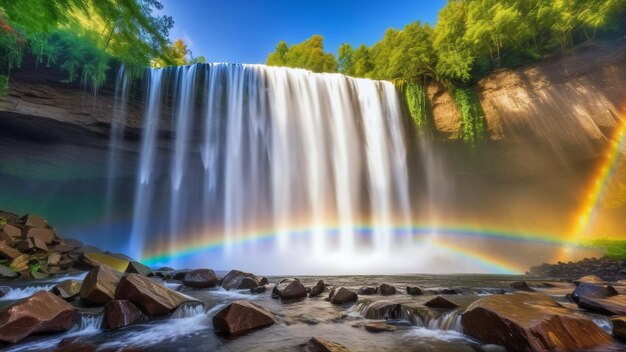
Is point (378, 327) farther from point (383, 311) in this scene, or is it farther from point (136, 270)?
point (136, 270)

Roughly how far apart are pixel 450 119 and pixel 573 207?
49.0 feet

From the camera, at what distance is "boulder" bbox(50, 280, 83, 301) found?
19.6 ft

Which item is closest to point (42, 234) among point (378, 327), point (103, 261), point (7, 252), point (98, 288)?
point (7, 252)

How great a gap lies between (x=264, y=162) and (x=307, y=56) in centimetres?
3067

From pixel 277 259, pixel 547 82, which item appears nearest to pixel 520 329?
pixel 277 259

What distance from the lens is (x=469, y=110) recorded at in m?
22.0

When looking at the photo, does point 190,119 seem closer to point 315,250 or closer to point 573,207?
point 315,250

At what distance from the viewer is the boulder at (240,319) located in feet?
14.9

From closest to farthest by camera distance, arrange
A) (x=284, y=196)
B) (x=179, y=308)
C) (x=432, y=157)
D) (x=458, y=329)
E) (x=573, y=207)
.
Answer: (x=458, y=329), (x=179, y=308), (x=284, y=196), (x=432, y=157), (x=573, y=207)

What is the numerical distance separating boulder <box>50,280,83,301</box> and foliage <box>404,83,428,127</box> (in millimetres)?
21638

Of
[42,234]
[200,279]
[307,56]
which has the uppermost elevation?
[307,56]

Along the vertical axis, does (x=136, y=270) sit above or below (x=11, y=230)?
below

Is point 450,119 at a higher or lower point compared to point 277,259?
higher

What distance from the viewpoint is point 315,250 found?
19.3 m
